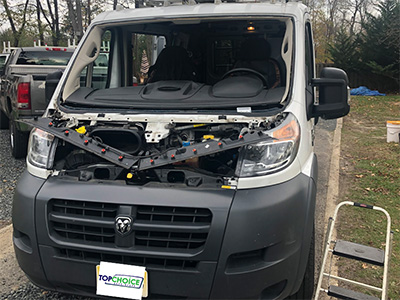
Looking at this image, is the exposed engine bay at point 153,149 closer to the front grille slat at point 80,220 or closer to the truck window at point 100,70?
the front grille slat at point 80,220

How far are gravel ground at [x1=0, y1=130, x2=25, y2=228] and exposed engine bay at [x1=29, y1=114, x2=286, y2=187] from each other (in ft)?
7.70

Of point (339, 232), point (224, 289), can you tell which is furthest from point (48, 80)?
point (339, 232)

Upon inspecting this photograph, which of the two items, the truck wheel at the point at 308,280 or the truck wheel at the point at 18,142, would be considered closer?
the truck wheel at the point at 308,280

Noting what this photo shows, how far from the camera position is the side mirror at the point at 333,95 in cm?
322

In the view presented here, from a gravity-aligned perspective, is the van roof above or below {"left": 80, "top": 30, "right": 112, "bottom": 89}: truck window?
above

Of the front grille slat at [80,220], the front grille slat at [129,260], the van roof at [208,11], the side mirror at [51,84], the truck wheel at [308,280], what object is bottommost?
the truck wheel at [308,280]

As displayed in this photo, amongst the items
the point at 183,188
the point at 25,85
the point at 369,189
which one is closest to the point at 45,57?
the point at 25,85

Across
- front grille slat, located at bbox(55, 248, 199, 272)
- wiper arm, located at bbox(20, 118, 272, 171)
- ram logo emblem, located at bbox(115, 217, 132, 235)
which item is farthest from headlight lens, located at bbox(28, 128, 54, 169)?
ram logo emblem, located at bbox(115, 217, 132, 235)

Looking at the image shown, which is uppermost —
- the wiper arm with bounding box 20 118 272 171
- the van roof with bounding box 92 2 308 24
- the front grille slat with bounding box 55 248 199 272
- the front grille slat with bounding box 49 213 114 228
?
the van roof with bounding box 92 2 308 24

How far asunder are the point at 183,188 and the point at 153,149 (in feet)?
1.94

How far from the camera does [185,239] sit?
7.74ft

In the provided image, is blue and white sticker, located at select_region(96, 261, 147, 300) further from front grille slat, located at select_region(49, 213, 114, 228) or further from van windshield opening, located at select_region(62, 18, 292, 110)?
van windshield opening, located at select_region(62, 18, 292, 110)

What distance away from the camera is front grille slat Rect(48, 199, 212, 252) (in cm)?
235

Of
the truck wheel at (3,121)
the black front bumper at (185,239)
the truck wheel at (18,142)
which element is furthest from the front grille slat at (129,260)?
the truck wheel at (3,121)
